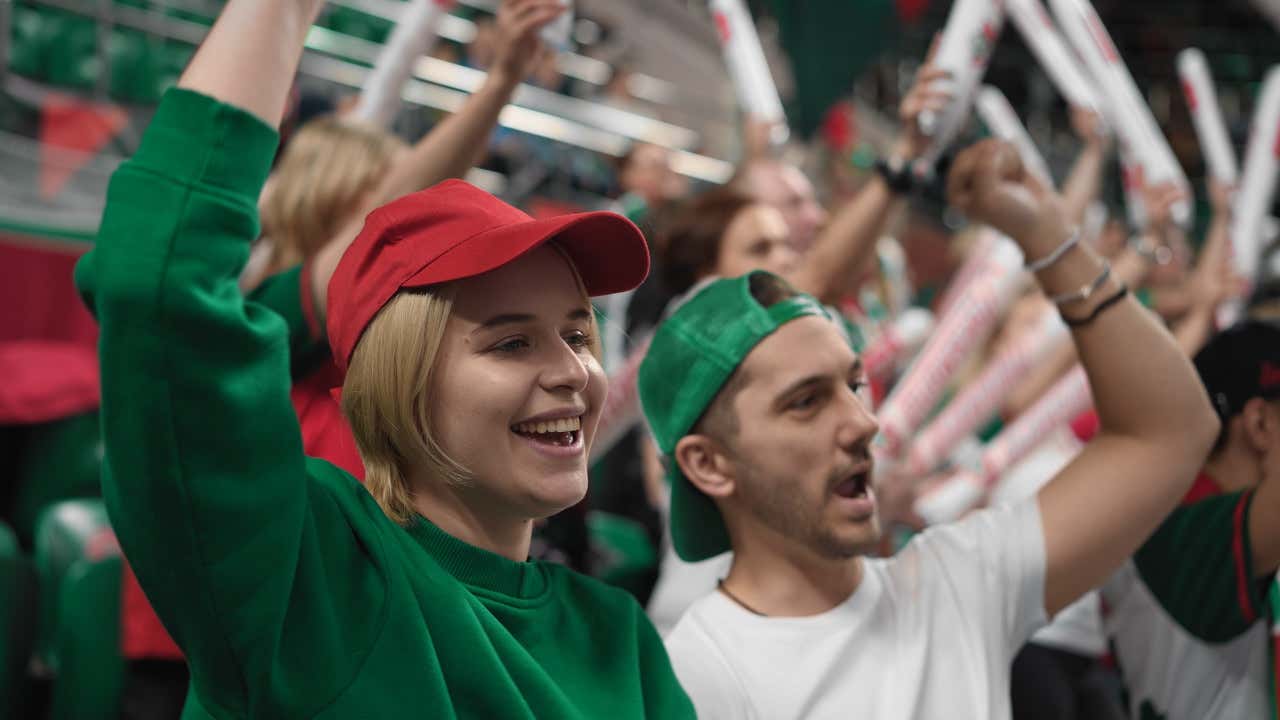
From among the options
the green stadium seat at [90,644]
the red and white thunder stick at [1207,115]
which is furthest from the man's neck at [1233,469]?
the green stadium seat at [90,644]

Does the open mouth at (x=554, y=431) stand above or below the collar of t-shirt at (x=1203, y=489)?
above

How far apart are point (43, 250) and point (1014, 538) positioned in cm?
290

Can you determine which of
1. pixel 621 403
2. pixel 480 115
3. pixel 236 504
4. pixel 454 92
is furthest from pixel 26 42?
pixel 236 504

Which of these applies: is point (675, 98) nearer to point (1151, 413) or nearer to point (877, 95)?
point (877, 95)

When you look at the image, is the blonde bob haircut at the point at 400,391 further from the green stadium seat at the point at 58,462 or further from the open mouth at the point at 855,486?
the green stadium seat at the point at 58,462

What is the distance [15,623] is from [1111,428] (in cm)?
201

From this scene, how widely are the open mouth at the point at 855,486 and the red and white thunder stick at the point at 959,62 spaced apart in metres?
0.53

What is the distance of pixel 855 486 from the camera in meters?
1.37

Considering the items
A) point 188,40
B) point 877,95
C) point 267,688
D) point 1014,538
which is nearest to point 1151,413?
point 1014,538

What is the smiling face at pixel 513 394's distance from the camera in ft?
3.13

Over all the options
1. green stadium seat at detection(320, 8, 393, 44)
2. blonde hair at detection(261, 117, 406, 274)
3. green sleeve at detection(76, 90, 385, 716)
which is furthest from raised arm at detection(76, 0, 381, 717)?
green stadium seat at detection(320, 8, 393, 44)

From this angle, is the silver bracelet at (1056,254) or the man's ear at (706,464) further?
the silver bracelet at (1056,254)

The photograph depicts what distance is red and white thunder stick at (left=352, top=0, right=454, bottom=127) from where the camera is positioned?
185cm

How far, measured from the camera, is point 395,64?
192 centimetres
